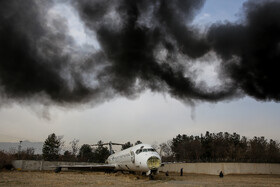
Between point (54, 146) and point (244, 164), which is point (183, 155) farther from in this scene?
point (244, 164)

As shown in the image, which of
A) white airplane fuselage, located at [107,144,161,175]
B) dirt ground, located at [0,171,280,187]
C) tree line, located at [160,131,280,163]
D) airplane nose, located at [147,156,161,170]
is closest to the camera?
dirt ground, located at [0,171,280,187]

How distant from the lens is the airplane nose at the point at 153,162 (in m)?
25.0

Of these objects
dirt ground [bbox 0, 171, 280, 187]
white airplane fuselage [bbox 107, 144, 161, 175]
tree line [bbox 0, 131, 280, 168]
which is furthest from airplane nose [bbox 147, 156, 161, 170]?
tree line [bbox 0, 131, 280, 168]

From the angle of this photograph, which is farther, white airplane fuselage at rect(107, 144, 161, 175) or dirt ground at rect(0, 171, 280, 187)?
white airplane fuselage at rect(107, 144, 161, 175)

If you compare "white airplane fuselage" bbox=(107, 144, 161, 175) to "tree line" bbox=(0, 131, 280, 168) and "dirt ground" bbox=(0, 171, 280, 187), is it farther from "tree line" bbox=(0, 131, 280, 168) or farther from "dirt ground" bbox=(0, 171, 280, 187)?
"tree line" bbox=(0, 131, 280, 168)

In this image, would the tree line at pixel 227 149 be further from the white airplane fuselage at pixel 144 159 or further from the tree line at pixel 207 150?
the white airplane fuselage at pixel 144 159

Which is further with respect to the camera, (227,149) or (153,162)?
(227,149)

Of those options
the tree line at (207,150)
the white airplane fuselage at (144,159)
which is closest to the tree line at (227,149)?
the tree line at (207,150)

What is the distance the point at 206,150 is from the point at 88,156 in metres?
65.0

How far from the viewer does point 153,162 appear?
25.2 m

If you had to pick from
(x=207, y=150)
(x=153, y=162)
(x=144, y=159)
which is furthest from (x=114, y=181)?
(x=207, y=150)

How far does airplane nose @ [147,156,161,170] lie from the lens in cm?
2505

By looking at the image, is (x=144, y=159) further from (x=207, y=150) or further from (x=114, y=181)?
(x=207, y=150)

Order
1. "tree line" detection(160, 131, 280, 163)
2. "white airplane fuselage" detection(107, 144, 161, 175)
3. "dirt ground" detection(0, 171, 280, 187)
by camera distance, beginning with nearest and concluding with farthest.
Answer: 1. "dirt ground" detection(0, 171, 280, 187)
2. "white airplane fuselage" detection(107, 144, 161, 175)
3. "tree line" detection(160, 131, 280, 163)
